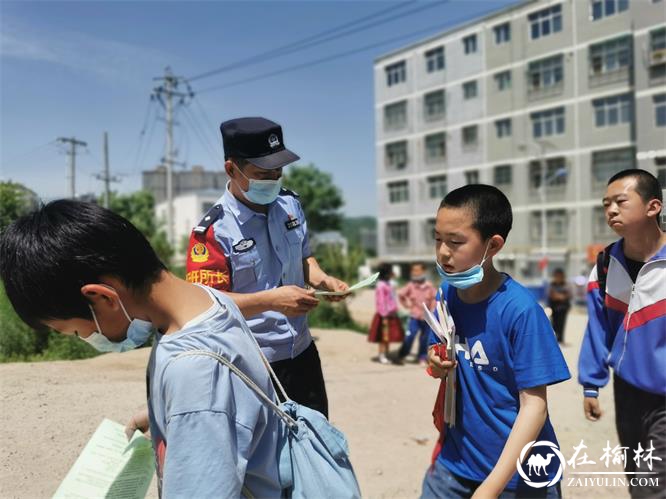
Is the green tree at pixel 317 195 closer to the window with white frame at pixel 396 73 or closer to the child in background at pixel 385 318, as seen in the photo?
the window with white frame at pixel 396 73

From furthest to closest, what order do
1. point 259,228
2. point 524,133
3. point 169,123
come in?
1. point 524,133
2. point 169,123
3. point 259,228

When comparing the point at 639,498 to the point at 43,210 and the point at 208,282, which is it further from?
the point at 43,210

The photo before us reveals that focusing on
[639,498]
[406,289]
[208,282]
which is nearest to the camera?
[208,282]

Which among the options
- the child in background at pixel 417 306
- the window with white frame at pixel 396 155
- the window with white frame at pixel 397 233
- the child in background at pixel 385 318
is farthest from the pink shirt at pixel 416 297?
the window with white frame at pixel 396 155

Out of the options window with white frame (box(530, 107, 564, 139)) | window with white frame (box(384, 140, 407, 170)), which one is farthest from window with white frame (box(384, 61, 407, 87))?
window with white frame (box(530, 107, 564, 139))

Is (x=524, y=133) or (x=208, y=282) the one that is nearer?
(x=208, y=282)

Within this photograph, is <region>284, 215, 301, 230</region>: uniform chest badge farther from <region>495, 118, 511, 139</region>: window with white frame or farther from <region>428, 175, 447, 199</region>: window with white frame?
<region>428, 175, 447, 199</region>: window with white frame

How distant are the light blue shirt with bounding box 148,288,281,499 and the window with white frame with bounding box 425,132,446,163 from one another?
33.9 m

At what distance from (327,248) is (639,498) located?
37.1ft

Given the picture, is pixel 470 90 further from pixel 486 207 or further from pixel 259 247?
pixel 486 207

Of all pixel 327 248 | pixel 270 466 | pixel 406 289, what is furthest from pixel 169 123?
pixel 270 466

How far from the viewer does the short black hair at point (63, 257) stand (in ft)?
3.81

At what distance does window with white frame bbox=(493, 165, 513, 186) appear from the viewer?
101 ft

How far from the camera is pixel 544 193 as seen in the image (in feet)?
95.6
